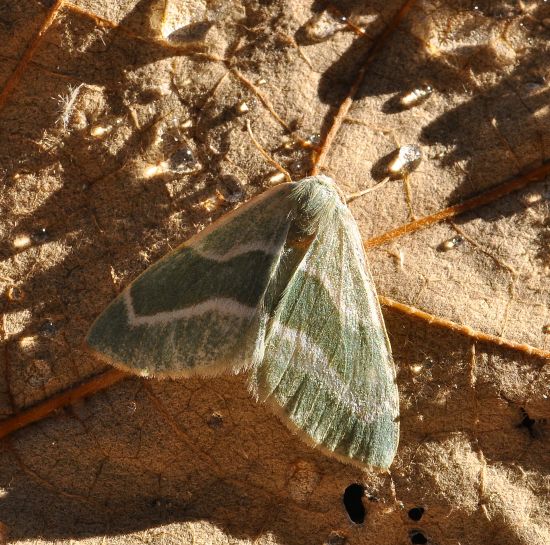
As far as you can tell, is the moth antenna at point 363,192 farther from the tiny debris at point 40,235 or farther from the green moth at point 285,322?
the tiny debris at point 40,235

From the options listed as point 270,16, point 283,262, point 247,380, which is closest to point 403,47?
point 270,16

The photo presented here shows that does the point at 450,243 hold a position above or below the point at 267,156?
below

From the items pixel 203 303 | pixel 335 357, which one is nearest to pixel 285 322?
pixel 335 357

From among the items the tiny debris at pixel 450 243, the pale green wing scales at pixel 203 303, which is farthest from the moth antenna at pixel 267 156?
the tiny debris at pixel 450 243

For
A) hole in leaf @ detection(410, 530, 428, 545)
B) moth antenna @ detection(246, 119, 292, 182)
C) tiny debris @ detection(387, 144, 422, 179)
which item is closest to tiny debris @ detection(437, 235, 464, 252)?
tiny debris @ detection(387, 144, 422, 179)

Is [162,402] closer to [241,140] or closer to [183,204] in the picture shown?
[183,204]

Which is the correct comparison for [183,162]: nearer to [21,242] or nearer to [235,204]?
[235,204]

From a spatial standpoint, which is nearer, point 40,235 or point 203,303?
point 203,303
